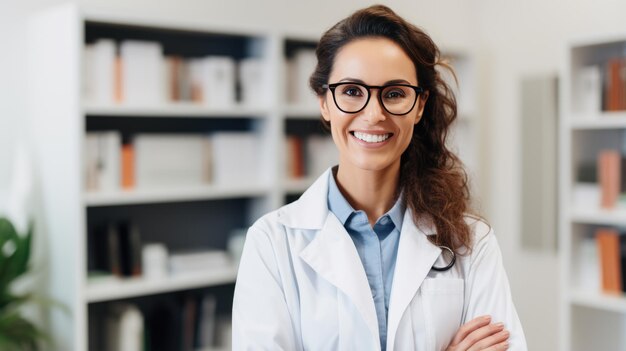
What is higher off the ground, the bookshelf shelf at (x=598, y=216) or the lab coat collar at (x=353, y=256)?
the lab coat collar at (x=353, y=256)

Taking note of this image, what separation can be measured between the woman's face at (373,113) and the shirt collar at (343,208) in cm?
11

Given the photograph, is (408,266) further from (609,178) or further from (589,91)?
(589,91)

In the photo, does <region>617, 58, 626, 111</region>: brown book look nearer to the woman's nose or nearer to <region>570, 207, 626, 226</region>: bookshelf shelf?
<region>570, 207, 626, 226</region>: bookshelf shelf

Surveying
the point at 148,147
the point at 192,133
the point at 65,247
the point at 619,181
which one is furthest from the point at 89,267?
the point at 619,181

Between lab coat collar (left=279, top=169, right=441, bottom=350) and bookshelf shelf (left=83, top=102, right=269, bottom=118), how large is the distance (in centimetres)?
127

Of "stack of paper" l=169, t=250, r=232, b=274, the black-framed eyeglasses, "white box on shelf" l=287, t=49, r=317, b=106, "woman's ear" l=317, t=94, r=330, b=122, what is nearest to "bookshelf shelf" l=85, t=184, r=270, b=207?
"stack of paper" l=169, t=250, r=232, b=274

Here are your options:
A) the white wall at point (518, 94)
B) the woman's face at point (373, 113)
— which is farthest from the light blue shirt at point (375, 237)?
the white wall at point (518, 94)

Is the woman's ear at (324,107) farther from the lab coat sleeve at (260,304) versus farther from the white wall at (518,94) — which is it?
the white wall at (518,94)

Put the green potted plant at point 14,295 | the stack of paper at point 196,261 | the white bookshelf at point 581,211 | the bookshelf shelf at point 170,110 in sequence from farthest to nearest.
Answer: the white bookshelf at point 581,211 < the stack of paper at point 196,261 < the bookshelf shelf at point 170,110 < the green potted plant at point 14,295

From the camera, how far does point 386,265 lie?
1.59m

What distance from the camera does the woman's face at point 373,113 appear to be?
1.48 metres

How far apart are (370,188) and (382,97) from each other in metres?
0.22

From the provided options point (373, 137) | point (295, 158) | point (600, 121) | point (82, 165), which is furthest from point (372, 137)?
point (600, 121)

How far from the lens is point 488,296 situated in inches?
63.1
